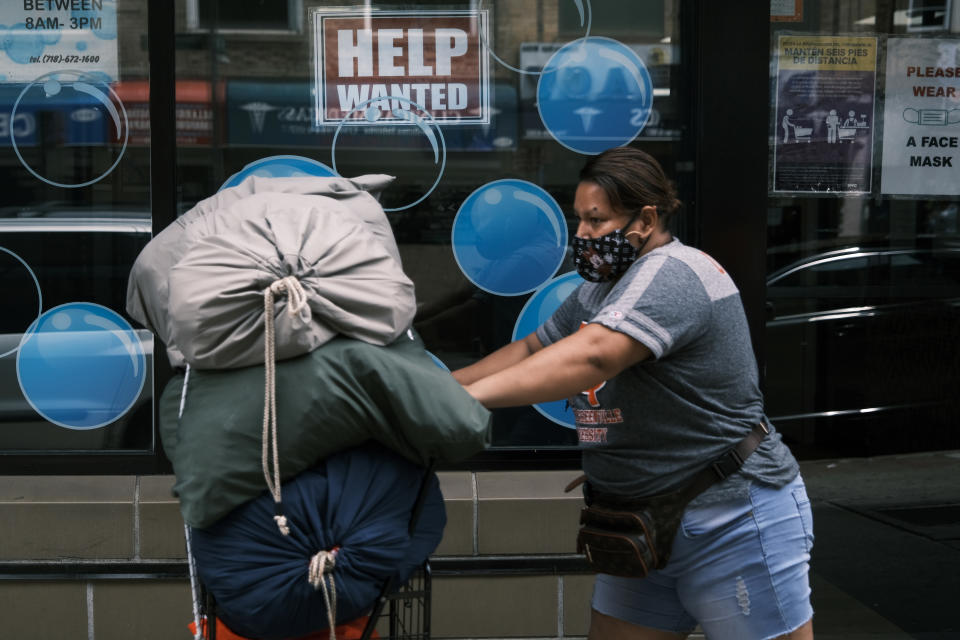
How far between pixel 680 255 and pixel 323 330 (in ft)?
3.11

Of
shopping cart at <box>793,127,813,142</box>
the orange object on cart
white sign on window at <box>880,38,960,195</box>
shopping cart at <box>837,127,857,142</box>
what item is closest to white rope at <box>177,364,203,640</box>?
the orange object on cart

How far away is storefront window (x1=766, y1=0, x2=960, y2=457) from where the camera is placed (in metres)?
5.68

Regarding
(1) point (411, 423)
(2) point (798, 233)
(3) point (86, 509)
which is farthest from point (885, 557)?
(1) point (411, 423)

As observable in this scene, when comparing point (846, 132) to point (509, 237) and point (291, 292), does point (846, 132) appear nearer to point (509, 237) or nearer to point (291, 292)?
point (509, 237)

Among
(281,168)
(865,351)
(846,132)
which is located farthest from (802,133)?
(281,168)

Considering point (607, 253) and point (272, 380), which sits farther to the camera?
point (607, 253)

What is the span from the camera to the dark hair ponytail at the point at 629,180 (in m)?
2.77

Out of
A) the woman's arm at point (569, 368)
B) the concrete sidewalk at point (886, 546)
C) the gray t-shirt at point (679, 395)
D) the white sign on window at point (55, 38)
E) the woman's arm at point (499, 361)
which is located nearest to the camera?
the woman's arm at point (569, 368)

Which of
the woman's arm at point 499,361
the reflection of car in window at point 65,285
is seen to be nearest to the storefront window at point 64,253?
the reflection of car in window at point 65,285

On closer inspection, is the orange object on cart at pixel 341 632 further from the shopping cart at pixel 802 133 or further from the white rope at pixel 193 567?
the shopping cart at pixel 802 133

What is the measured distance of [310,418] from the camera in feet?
7.31

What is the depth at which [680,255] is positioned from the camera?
2.77 m

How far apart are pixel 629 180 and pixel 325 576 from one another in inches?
46.2

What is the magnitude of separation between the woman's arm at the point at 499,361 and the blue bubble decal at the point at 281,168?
5.91 ft
